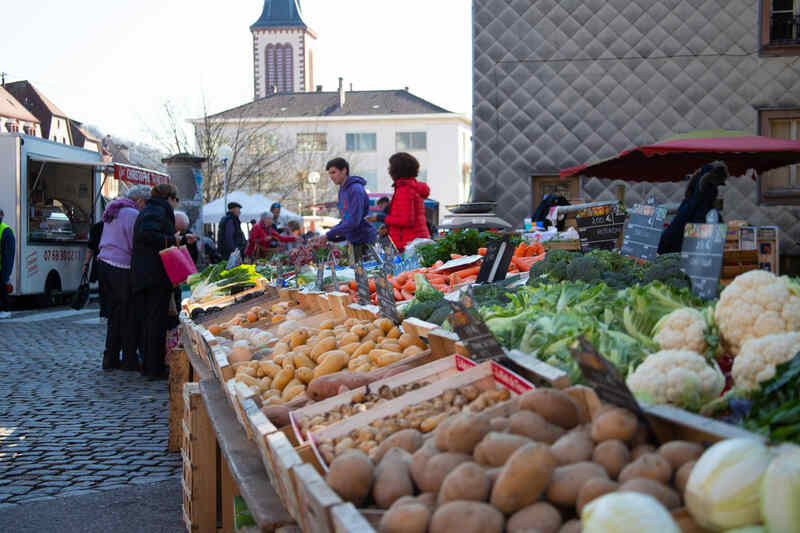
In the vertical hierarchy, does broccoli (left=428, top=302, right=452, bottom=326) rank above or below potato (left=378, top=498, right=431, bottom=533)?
above

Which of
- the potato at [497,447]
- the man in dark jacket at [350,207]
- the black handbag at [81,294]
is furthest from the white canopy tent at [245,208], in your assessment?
the potato at [497,447]

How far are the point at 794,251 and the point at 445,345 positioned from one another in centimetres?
1147

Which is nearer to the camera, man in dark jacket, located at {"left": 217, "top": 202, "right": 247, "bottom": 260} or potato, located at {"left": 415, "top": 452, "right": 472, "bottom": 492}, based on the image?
potato, located at {"left": 415, "top": 452, "right": 472, "bottom": 492}

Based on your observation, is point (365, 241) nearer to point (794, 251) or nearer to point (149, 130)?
point (794, 251)

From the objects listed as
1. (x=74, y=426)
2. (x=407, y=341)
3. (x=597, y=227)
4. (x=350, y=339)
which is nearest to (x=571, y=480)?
(x=407, y=341)

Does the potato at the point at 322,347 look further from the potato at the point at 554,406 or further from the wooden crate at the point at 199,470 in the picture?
the potato at the point at 554,406

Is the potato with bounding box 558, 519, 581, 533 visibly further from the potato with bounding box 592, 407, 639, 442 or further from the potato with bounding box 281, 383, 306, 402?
the potato with bounding box 281, 383, 306, 402

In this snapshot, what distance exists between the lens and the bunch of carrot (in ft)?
19.8

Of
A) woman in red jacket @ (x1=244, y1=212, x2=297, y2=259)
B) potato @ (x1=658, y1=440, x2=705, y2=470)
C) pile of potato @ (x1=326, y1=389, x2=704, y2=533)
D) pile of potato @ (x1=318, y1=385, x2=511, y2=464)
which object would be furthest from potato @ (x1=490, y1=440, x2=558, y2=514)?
woman in red jacket @ (x1=244, y1=212, x2=297, y2=259)

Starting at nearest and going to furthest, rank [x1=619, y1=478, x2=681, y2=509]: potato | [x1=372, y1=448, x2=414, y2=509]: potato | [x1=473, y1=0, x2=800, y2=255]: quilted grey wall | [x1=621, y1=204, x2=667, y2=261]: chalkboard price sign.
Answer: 1. [x1=619, y1=478, x2=681, y2=509]: potato
2. [x1=372, y1=448, x2=414, y2=509]: potato
3. [x1=621, y1=204, x2=667, y2=261]: chalkboard price sign
4. [x1=473, y1=0, x2=800, y2=255]: quilted grey wall

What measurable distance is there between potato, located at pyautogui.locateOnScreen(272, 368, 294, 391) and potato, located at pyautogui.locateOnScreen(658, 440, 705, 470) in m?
2.33

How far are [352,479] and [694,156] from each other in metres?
8.31

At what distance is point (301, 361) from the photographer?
12.6ft

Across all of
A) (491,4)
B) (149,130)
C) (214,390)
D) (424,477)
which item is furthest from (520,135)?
(149,130)
